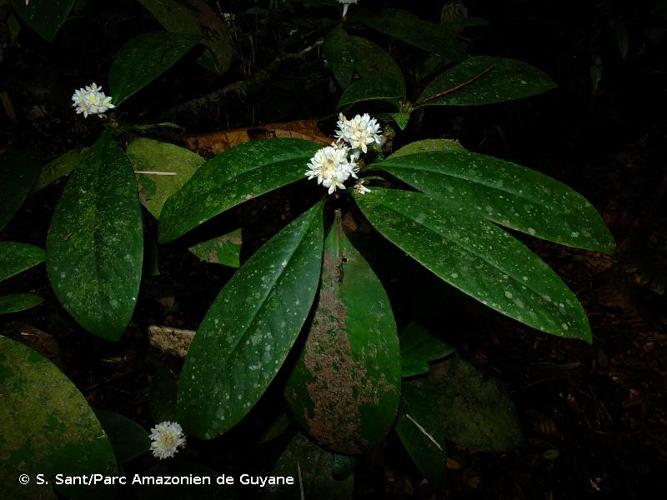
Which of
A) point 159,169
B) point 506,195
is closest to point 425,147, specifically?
point 506,195

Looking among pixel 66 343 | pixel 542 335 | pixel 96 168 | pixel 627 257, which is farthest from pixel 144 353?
pixel 627 257

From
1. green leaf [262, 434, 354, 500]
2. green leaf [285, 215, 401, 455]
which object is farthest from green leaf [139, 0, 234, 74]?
green leaf [262, 434, 354, 500]

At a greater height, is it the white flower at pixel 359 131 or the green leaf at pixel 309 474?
the white flower at pixel 359 131

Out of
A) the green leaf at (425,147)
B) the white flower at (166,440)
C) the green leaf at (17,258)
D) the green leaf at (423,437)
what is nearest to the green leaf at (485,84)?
the green leaf at (425,147)

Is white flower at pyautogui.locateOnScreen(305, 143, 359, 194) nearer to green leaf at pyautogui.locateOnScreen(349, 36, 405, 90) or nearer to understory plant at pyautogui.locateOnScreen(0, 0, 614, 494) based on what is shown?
understory plant at pyautogui.locateOnScreen(0, 0, 614, 494)

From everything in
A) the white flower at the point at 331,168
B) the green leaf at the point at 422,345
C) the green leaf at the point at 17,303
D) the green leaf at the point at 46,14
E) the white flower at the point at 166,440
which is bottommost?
the white flower at the point at 166,440

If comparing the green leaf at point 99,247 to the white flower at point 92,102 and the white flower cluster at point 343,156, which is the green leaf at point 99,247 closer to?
the white flower at point 92,102
